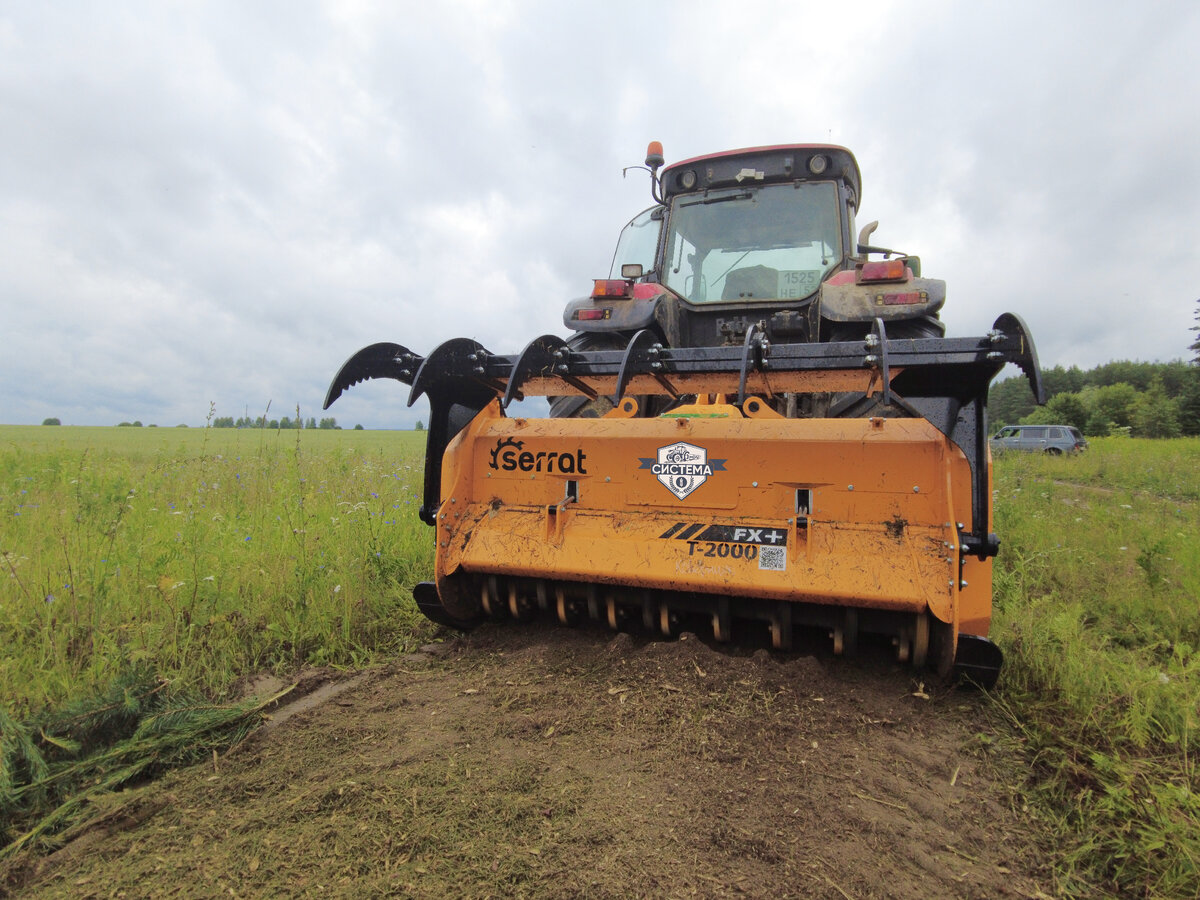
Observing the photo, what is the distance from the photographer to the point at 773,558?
2592 mm

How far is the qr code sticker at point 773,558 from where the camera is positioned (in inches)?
101

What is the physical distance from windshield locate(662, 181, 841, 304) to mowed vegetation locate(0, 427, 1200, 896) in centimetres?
237

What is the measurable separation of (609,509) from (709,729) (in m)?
1.07

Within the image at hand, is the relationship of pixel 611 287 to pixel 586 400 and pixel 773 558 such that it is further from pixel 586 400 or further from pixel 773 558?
pixel 773 558

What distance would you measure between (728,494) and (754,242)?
2441mm

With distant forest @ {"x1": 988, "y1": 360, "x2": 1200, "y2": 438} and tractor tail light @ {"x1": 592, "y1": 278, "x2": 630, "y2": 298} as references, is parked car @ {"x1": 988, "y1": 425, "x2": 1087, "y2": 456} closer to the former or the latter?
distant forest @ {"x1": 988, "y1": 360, "x2": 1200, "y2": 438}

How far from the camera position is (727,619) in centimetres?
271

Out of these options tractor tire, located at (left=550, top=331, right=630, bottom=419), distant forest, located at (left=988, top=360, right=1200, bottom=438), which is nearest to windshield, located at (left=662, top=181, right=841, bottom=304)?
tractor tire, located at (left=550, top=331, right=630, bottom=419)

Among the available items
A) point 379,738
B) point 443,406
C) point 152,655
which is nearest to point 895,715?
point 379,738

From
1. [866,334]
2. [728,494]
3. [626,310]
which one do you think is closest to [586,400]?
[626,310]

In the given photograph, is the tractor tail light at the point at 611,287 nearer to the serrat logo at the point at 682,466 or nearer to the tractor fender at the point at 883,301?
the tractor fender at the point at 883,301

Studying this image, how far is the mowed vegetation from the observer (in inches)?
76.5

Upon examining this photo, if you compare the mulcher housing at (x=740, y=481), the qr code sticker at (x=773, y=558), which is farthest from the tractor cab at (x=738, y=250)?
the qr code sticker at (x=773, y=558)

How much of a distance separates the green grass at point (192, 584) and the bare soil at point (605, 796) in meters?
0.67
